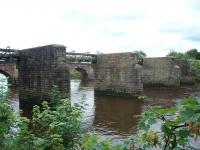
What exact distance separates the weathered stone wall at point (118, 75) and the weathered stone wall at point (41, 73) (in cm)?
746

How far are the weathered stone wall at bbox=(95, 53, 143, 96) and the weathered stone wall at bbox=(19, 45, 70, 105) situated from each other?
7.46 m

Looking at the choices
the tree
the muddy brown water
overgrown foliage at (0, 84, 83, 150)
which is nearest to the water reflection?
the muddy brown water

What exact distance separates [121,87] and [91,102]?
3.33m

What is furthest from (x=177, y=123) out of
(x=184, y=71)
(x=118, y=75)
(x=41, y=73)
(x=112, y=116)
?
(x=184, y=71)

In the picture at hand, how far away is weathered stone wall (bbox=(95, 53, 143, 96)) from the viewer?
22.3 metres

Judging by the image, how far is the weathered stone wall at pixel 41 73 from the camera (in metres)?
15.7

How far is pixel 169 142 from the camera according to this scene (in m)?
2.73

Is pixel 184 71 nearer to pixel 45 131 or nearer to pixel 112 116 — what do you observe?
pixel 112 116

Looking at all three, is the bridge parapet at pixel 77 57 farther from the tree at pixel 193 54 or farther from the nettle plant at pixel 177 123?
the tree at pixel 193 54

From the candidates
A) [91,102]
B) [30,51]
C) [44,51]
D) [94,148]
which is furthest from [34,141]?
[91,102]

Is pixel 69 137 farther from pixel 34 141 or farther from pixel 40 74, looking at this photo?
pixel 40 74

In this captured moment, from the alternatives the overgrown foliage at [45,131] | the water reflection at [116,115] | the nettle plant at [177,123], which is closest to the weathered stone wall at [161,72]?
the water reflection at [116,115]

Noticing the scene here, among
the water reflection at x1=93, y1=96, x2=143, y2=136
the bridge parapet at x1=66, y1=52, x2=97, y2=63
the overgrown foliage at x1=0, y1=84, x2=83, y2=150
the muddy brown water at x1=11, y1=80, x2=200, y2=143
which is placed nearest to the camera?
the overgrown foliage at x1=0, y1=84, x2=83, y2=150

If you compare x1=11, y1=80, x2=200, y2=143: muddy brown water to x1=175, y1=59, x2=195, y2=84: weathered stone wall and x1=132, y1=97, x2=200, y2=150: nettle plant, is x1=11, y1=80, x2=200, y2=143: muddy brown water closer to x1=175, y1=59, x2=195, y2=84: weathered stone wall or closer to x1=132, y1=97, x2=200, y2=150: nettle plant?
x1=132, y1=97, x2=200, y2=150: nettle plant
